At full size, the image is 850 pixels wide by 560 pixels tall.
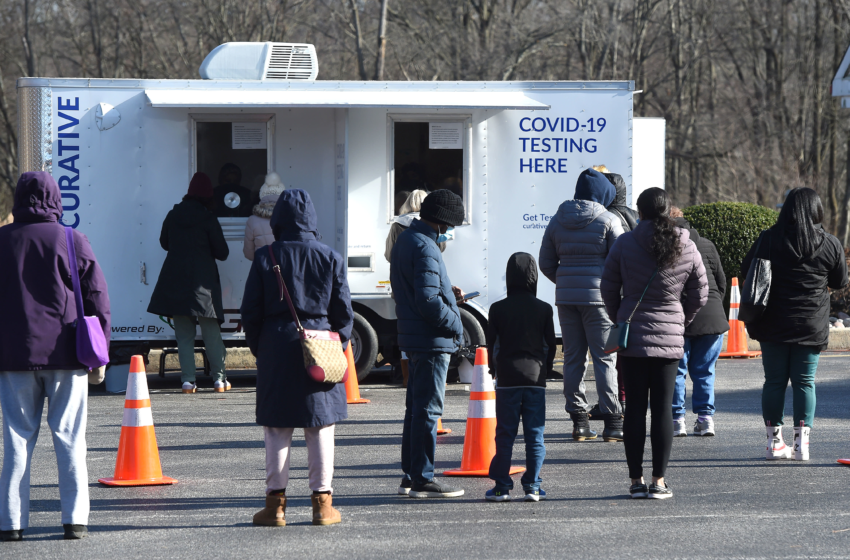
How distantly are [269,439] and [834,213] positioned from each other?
80.2 ft

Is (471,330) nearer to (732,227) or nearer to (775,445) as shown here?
(775,445)

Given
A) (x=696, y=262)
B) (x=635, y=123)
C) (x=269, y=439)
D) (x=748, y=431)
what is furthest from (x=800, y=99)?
(x=269, y=439)

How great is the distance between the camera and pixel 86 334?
5117 millimetres

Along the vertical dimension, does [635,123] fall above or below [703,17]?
below

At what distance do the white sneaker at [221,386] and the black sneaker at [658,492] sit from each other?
5.71 meters

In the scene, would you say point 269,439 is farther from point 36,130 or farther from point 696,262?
point 36,130

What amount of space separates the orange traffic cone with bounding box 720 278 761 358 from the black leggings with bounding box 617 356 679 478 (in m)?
7.63

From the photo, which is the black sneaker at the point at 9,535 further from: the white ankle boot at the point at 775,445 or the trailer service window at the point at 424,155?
the trailer service window at the point at 424,155

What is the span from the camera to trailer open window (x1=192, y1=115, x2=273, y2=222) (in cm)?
1076

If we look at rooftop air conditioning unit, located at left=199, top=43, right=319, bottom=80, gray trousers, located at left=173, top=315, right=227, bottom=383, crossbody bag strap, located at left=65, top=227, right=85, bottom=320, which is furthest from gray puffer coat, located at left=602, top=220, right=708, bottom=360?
rooftop air conditioning unit, located at left=199, top=43, right=319, bottom=80

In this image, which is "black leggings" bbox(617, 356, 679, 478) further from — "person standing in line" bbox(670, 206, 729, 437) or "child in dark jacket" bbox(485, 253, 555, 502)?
"person standing in line" bbox(670, 206, 729, 437)

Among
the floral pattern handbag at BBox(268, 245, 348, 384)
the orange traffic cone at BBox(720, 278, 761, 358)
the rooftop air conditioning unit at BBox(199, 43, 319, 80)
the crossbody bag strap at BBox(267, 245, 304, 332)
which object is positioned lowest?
the orange traffic cone at BBox(720, 278, 761, 358)

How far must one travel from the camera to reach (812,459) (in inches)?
287

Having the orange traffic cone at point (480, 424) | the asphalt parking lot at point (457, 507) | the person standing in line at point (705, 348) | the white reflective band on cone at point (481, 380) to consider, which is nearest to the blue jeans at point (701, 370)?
the person standing in line at point (705, 348)
